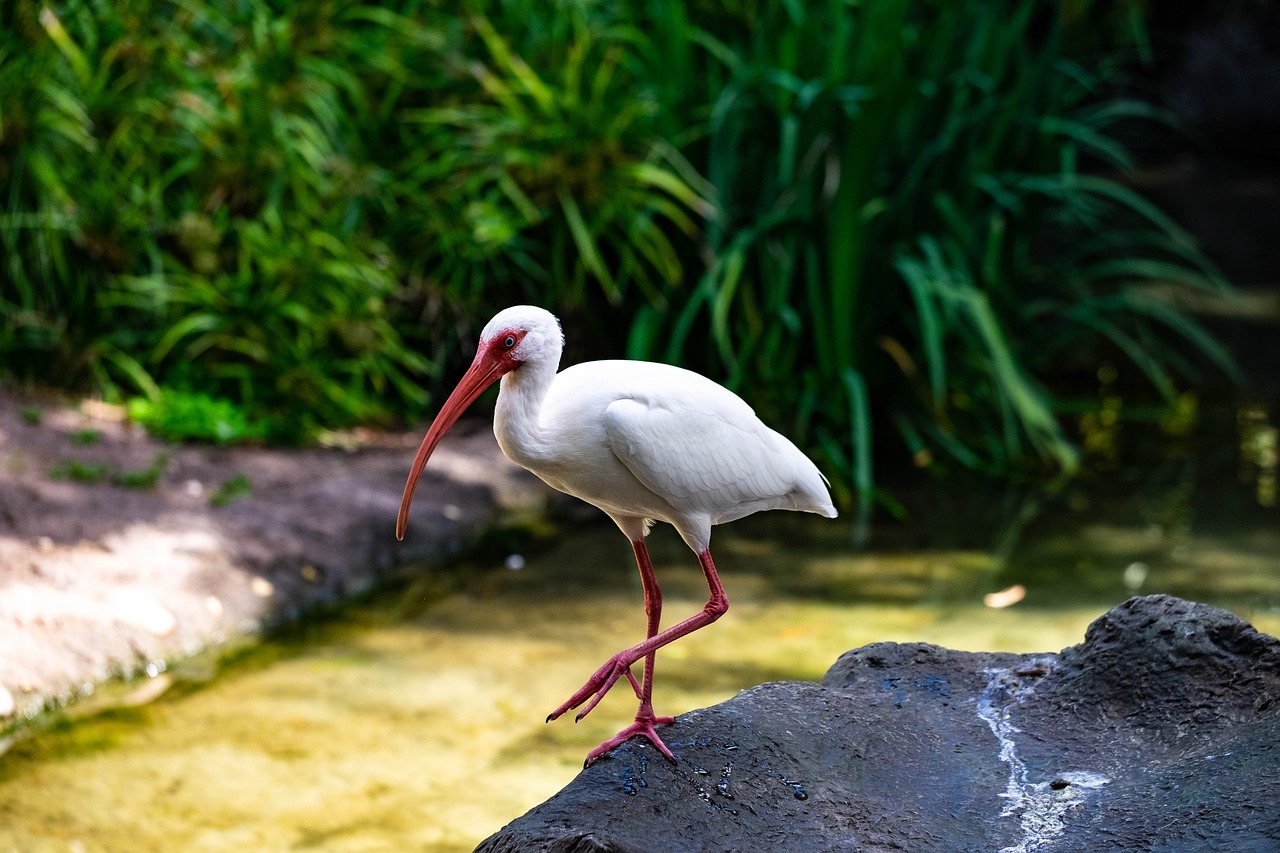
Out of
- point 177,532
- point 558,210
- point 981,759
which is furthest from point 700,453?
point 558,210

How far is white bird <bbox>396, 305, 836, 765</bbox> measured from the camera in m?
2.56

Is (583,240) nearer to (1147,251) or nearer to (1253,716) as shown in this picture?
(1253,716)

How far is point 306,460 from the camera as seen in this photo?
551 cm

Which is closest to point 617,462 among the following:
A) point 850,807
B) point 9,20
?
point 850,807

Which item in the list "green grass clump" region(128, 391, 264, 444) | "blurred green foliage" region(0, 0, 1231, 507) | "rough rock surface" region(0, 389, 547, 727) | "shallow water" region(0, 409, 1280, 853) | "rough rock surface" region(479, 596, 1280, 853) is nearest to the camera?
"rough rock surface" region(479, 596, 1280, 853)

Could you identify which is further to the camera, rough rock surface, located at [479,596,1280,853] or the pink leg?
the pink leg

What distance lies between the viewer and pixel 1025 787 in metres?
2.61

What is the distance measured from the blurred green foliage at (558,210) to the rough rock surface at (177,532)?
0.36 m

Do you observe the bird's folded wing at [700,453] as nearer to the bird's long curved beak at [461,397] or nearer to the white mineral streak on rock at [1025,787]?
the bird's long curved beak at [461,397]

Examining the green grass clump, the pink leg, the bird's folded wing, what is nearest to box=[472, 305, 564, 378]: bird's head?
the bird's folded wing

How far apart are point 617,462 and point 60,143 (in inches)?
176

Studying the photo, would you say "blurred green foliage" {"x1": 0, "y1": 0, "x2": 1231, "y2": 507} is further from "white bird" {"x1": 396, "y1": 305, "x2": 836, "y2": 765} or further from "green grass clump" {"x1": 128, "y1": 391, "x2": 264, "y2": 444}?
"white bird" {"x1": 396, "y1": 305, "x2": 836, "y2": 765}

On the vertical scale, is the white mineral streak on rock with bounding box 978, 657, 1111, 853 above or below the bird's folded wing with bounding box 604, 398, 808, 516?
below

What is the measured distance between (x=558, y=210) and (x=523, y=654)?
101 inches
